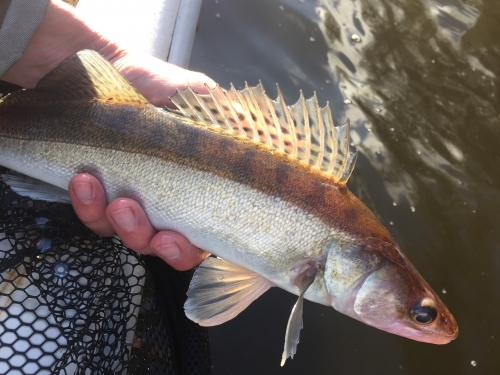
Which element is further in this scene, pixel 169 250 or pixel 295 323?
pixel 169 250

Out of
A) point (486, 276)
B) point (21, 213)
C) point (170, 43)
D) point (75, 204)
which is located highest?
point (170, 43)

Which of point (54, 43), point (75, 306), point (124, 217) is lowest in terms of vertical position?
point (75, 306)

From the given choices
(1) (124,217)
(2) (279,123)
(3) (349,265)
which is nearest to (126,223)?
(1) (124,217)

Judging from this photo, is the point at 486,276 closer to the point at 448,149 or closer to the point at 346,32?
the point at 448,149

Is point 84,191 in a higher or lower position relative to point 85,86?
lower

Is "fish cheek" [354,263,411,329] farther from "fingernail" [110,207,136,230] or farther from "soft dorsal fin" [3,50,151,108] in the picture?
"soft dorsal fin" [3,50,151,108]

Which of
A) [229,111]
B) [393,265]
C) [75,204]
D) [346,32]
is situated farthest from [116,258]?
[346,32]

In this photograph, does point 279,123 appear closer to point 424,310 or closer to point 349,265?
point 349,265
